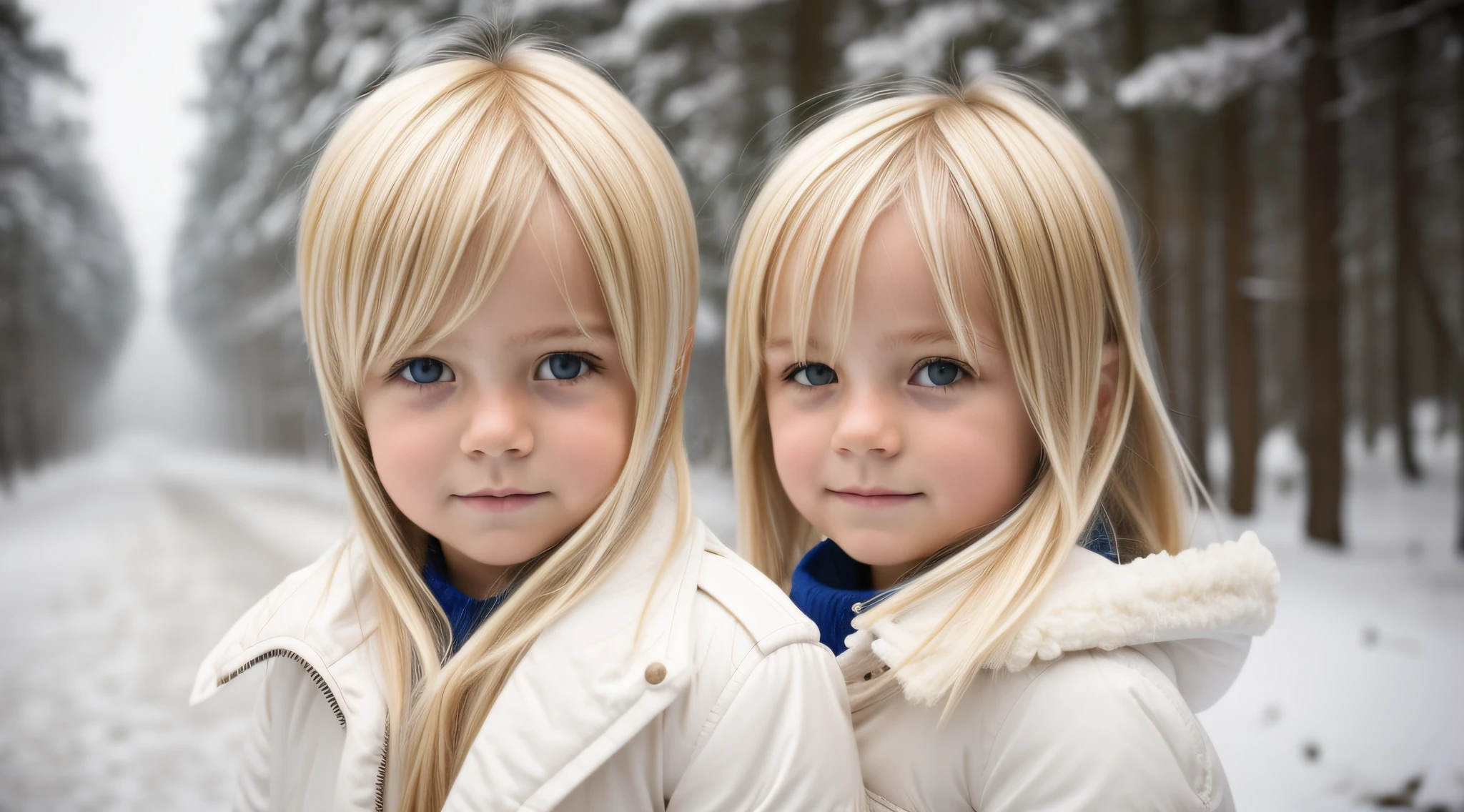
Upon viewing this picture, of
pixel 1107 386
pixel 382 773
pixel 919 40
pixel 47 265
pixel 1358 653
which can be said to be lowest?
pixel 1358 653

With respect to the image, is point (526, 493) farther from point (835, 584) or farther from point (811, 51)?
point (811, 51)

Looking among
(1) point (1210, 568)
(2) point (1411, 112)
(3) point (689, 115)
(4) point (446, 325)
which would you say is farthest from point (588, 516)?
(2) point (1411, 112)

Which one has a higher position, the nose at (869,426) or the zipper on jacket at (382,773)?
the nose at (869,426)

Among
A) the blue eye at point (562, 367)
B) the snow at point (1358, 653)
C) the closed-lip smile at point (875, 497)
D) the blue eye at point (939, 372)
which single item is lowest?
the snow at point (1358, 653)

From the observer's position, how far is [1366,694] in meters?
2.84

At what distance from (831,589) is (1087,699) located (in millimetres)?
311

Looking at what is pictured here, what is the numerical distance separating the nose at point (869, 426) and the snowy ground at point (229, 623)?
47.9 inches

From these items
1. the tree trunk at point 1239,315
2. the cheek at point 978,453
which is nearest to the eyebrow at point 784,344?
the cheek at point 978,453

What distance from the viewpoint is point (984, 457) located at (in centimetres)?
94

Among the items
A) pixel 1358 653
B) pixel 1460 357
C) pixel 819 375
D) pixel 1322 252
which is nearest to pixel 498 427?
pixel 819 375

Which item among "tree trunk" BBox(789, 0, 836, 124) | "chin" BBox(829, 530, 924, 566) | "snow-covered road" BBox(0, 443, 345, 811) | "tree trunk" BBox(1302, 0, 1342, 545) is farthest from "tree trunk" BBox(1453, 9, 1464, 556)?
"snow-covered road" BBox(0, 443, 345, 811)

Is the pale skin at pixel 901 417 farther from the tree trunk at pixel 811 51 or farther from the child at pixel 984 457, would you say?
the tree trunk at pixel 811 51

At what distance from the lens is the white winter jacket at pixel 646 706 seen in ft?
2.55

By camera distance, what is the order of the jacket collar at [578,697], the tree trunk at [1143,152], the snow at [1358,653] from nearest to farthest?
the jacket collar at [578,697] → the snow at [1358,653] → the tree trunk at [1143,152]
